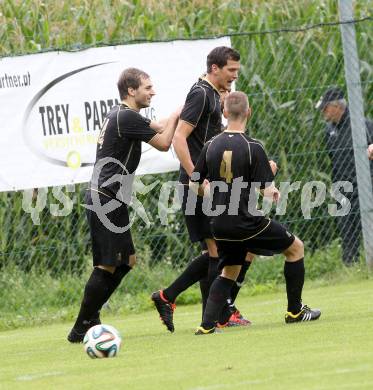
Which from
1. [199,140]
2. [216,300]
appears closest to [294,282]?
[216,300]

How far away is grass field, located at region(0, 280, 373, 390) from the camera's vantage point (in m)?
6.86

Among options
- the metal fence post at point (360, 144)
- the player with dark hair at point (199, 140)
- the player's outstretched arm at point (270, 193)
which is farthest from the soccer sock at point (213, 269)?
the metal fence post at point (360, 144)

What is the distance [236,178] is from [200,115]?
0.85 meters

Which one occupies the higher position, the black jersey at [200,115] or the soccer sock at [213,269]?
the black jersey at [200,115]

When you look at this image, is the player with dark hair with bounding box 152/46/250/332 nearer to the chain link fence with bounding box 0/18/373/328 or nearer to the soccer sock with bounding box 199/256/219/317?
the soccer sock with bounding box 199/256/219/317

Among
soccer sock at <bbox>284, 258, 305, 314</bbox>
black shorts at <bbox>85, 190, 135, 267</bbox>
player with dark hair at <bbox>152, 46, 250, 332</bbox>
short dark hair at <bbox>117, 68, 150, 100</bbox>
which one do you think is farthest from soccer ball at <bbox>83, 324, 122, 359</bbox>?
short dark hair at <bbox>117, 68, 150, 100</bbox>

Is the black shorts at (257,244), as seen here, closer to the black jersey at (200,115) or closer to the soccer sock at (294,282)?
the soccer sock at (294,282)

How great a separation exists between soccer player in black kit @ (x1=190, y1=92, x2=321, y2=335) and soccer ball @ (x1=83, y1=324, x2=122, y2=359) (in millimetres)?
1259

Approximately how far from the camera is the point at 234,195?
30.5 ft

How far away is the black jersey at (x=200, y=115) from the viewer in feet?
32.7

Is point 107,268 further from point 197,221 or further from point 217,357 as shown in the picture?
point 217,357

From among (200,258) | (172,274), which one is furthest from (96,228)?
(172,274)

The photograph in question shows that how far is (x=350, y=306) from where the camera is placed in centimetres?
1099

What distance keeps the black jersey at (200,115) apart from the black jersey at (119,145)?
1.15 ft
